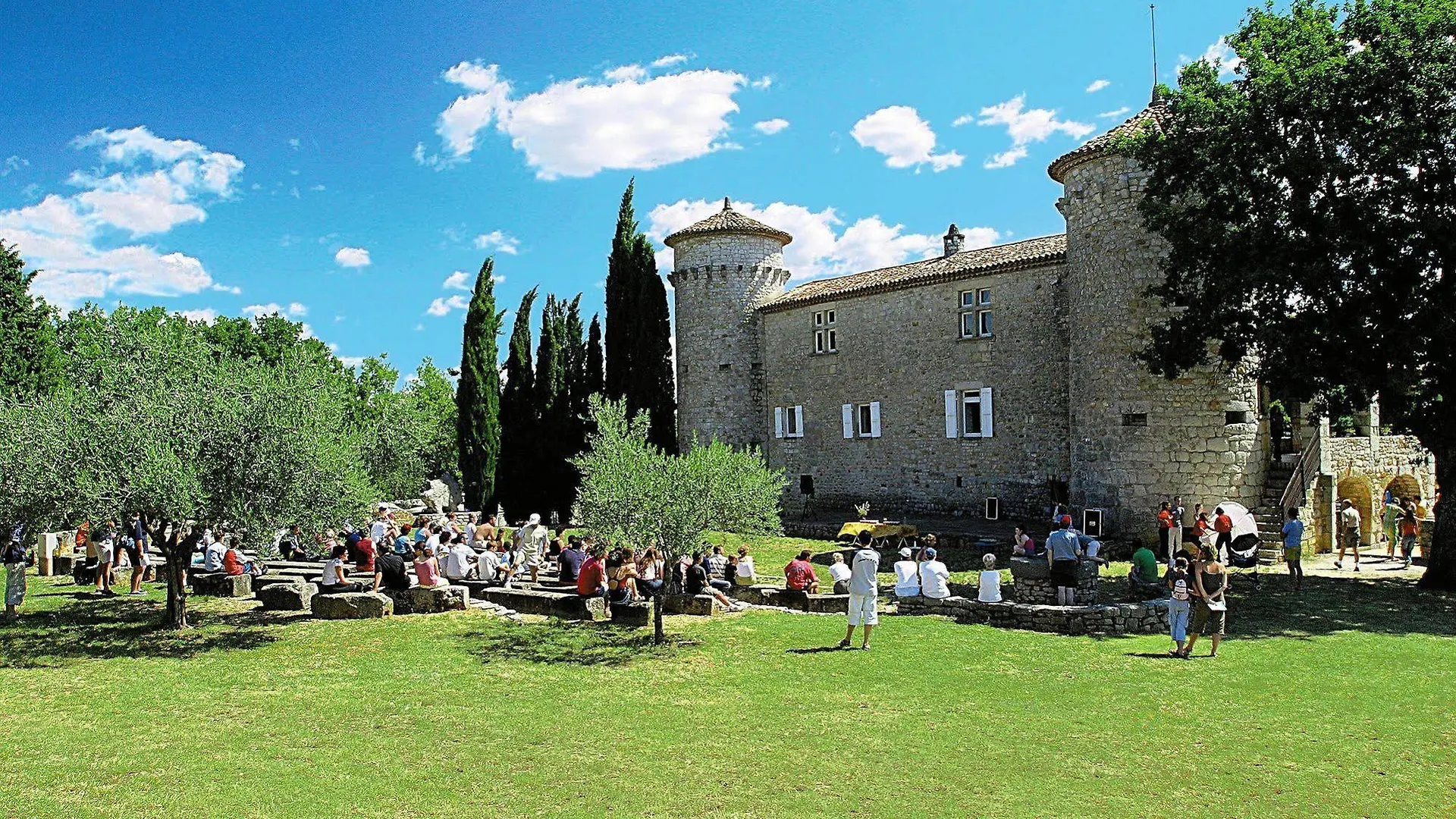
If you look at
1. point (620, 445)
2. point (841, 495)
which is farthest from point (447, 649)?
point (841, 495)

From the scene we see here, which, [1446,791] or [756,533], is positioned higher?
[756,533]

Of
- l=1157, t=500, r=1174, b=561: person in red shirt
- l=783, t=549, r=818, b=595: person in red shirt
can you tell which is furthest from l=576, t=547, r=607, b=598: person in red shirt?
l=1157, t=500, r=1174, b=561: person in red shirt

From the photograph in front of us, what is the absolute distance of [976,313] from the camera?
30234 millimetres

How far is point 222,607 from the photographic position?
17906 millimetres

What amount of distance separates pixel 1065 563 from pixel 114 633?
51.1 ft

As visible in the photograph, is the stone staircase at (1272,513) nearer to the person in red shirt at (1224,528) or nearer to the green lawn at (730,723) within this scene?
the person in red shirt at (1224,528)

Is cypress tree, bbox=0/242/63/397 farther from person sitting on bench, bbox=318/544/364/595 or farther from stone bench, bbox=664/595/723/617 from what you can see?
stone bench, bbox=664/595/723/617

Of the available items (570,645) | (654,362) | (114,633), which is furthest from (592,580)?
(654,362)

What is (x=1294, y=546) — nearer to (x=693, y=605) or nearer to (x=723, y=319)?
(x=693, y=605)

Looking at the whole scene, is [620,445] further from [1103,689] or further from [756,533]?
[1103,689]

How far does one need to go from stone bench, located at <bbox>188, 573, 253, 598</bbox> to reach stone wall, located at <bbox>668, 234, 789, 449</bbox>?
18918mm

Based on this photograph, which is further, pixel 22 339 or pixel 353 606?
pixel 22 339

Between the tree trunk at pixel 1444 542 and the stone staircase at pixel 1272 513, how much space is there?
3084mm

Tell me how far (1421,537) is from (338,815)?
85.3ft
